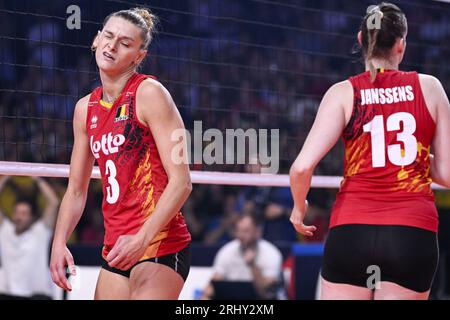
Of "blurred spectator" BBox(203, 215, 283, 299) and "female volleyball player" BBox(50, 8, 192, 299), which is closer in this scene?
"female volleyball player" BBox(50, 8, 192, 299)

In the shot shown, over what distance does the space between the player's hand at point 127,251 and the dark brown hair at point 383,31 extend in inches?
50.7

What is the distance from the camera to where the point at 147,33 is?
13.2ft

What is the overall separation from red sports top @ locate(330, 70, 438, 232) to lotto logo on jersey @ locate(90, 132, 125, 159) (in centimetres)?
103

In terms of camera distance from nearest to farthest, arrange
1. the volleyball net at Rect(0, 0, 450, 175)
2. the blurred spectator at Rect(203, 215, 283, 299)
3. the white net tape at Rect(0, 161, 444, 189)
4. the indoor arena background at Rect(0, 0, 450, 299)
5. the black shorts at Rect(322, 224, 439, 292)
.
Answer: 1. the black shorts at Rect(322, 224, 439, 292)
2. the white net tape at Rect(0, 161, 444, 189)
3. the volleyball net at Rect(0, 0, 450, 175)
4. the indoor arena background at Rect(0, 0, 450, 299)
5. the blurred spectator at Rect(203, 215, 283, 299)

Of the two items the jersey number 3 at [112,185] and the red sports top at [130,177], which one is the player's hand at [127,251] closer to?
the red sports top at [130,177]

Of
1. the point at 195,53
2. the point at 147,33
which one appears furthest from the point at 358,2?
the point at 147,33

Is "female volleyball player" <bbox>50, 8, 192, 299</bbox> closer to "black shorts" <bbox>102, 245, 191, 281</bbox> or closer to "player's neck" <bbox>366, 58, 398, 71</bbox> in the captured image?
"black shorts" <bbox>102, 245, 191, 281</bbox>

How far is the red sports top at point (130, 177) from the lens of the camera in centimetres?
377

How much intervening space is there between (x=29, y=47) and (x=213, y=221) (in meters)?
4.17

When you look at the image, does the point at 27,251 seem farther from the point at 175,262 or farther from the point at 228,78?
the point at 175,262

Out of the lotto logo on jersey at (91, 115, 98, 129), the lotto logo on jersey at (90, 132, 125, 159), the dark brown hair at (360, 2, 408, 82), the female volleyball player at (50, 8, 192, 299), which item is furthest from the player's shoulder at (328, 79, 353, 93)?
the lotto logo on jersey at (91, 115, 98, 129)

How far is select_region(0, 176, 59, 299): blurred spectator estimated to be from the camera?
8.43 metres

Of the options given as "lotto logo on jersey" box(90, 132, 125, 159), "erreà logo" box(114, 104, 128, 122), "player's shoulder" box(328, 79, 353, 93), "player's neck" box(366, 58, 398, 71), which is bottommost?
"lotto logo on jersey" box(90, 132, 125, 159)
